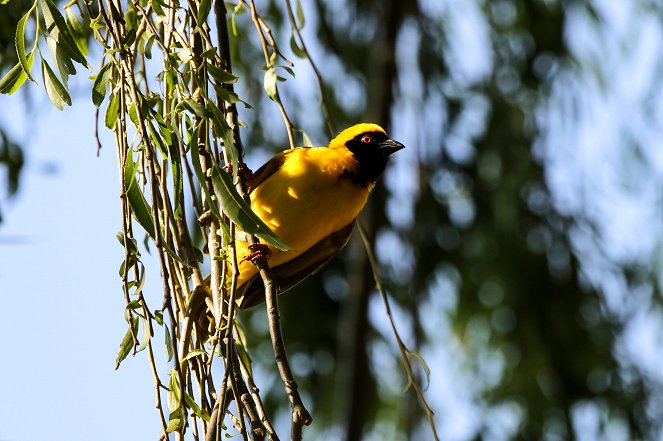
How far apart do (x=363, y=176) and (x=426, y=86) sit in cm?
134

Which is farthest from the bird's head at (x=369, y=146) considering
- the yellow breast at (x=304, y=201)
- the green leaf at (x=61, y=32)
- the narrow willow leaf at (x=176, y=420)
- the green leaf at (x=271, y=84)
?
the narrow willow leaf at (x=176, y=420)

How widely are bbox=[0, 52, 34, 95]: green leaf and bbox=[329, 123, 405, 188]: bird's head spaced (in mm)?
1763

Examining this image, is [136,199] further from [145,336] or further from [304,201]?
[304,201]

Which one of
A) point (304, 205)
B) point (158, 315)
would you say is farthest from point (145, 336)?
point (304, 205)

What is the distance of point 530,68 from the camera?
491 cm

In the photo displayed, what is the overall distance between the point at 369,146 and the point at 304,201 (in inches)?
24.6

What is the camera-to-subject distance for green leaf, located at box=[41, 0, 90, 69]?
1.90 m

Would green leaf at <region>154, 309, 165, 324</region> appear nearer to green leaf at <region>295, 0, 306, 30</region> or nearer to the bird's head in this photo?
green leaf at <region>295, 0, 306, 30</region>

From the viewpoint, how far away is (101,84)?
191cm

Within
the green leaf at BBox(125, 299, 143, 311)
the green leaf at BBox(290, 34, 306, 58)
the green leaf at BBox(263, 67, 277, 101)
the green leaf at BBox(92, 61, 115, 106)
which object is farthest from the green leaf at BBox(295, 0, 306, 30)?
the green leaf at BBox(125, 299, 143, 311)

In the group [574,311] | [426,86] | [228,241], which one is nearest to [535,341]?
→ [574,311]

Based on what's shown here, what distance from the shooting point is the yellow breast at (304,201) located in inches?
124

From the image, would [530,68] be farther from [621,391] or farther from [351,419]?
[351,419]

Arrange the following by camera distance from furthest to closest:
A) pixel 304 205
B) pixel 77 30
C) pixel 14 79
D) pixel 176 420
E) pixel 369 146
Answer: pixel 369 146, pixel 304 205, pixel 77 30, pixel 14 79, pixel 176 420
